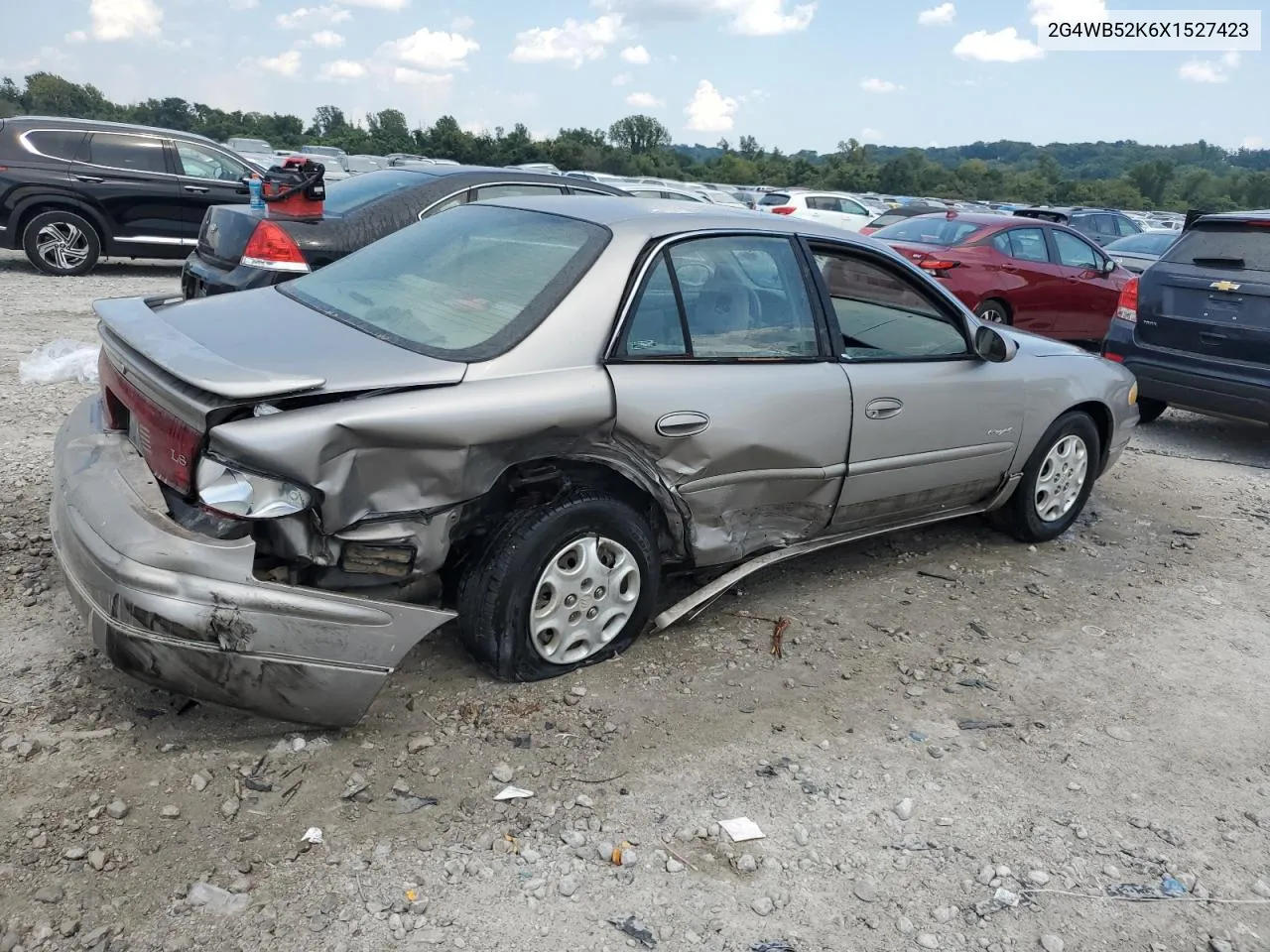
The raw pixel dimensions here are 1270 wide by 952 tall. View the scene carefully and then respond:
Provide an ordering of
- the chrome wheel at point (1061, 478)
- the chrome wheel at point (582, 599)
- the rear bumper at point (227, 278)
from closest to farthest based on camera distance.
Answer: the chrome wheel at point (582, 599) → the chrome wheel at point (1061, 478) → the rear bumper at point (227, 278)

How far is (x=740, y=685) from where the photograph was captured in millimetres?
3562

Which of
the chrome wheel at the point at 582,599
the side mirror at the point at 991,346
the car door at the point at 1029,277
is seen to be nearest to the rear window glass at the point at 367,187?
the side mirror at the point at 991,346

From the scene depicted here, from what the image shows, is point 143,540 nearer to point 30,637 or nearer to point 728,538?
point 30,637

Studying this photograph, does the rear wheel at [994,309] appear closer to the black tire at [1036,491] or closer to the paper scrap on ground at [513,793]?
the black tire at [1036,491]

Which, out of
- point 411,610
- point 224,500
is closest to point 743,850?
point 411,610

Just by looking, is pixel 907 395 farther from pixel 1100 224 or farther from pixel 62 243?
pixel 1100 224

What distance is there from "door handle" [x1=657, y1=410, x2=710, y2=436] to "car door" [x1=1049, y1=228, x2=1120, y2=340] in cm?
827

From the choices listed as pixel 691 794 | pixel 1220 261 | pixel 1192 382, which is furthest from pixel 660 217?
pixel 1220 261

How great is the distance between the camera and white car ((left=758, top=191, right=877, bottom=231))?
22.0 m

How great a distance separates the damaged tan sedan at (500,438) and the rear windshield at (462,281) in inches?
0.5

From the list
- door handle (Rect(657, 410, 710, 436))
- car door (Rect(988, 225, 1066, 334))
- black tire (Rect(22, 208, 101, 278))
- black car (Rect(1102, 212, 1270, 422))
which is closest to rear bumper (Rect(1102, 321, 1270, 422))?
black car (Rect(1102, 212, 1270, 422))

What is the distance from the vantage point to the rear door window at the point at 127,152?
1074 centimetres

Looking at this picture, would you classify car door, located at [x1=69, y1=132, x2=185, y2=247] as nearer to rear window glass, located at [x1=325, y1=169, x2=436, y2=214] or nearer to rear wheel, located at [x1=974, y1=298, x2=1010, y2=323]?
rear window glass, located at [x1=325, y1=169, x2=436, y2=214]

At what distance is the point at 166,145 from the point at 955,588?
33.2 ft
